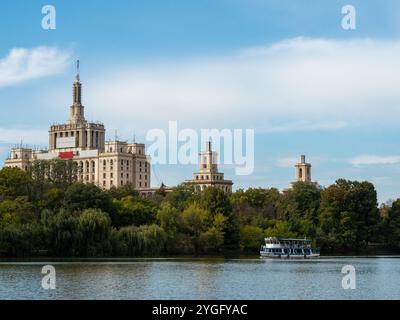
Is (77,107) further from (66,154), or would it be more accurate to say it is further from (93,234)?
(93,234)

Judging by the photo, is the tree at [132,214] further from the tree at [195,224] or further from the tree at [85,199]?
the tree at [195,224]

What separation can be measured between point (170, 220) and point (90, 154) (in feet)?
319

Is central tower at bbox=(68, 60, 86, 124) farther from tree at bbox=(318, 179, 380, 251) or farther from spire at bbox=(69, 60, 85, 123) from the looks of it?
tree at bbox=(318, 179, 380, 251)

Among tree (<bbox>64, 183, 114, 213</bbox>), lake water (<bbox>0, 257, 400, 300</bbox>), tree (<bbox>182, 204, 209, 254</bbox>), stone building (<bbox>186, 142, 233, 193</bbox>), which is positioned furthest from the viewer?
stone building (<bbox>186, 142, 233, 193</bbox>)

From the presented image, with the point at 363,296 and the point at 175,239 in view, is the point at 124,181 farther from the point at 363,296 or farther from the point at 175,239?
the point at 363,296

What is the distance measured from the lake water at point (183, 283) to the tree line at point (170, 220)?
428 inches

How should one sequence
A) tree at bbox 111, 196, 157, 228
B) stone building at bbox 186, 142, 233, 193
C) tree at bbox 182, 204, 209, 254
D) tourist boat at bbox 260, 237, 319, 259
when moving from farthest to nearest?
stone building at bbox 186, 142, 233, 193
tourist boat at bbox 260, 237, 319, 259
tree at bbox 182, 204, 209, 254
tree at bbox 111, 196, 157, 228

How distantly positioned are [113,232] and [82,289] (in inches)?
1346

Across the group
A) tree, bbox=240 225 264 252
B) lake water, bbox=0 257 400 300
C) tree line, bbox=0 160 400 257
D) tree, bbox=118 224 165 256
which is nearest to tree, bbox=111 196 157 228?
tree line, bbox=0 160 400 257

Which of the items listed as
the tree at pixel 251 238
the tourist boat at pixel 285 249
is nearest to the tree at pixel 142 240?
the tourist boat at pixel 285 249

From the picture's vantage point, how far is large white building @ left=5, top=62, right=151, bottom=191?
175 metres

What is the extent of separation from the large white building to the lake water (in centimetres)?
11507
